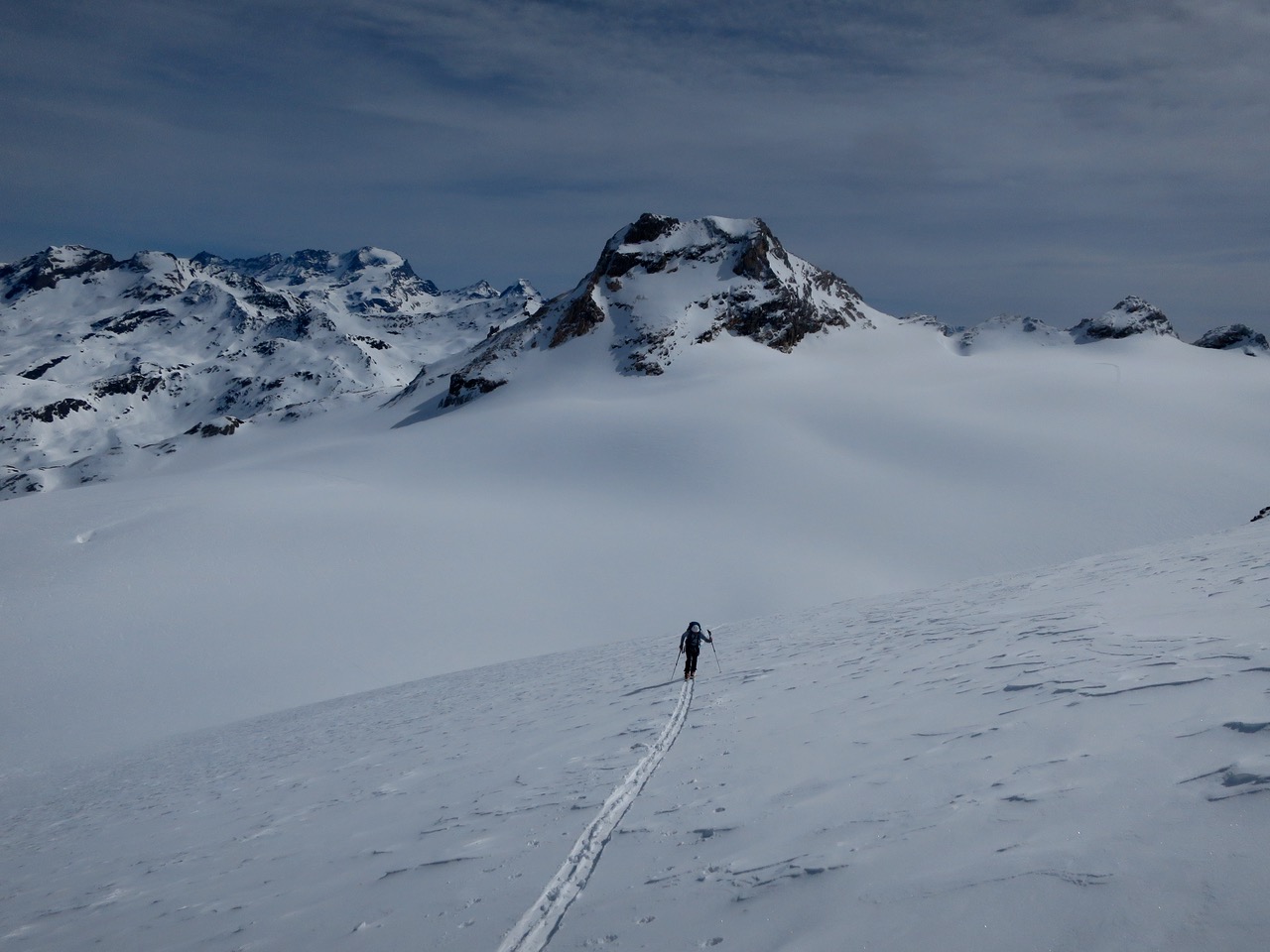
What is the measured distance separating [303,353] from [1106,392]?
192508mm

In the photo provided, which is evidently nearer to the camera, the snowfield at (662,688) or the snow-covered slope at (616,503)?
the snowfield at (662,688)

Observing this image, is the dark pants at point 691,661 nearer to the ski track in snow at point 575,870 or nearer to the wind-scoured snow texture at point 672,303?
the ski track in snow at point 575,870

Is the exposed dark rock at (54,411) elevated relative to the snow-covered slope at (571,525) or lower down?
elevated

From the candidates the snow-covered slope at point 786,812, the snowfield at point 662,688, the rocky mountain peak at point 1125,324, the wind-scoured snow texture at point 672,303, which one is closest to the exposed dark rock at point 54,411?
the wind-scoured snow texture at point 672,303

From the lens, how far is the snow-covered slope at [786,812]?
14.0 ft

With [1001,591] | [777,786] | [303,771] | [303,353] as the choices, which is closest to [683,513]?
[1001,591]

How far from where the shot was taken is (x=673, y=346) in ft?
236

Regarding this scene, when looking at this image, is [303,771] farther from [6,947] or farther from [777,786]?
[777,786]

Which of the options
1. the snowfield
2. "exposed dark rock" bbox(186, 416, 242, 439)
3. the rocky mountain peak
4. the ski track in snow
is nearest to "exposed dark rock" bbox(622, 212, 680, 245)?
the snowfield

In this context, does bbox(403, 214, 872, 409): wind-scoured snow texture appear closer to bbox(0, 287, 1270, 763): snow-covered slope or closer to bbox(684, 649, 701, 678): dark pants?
bbox(0, 287, 1270, 763): snow-covered slope

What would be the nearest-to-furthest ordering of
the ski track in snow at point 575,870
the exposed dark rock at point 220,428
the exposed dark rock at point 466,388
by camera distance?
the ski track in snow at point 575,870
the exposed dark rock at point 466,388
the exposed dark rock at point 220,428

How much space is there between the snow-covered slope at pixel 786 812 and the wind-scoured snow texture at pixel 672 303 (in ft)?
193

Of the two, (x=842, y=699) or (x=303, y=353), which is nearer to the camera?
(x=842, y=699)

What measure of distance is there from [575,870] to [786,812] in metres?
1.89
